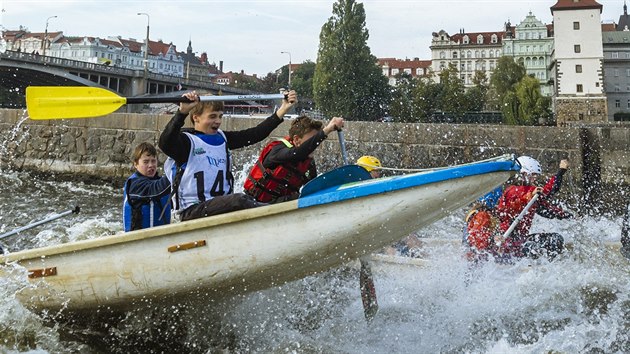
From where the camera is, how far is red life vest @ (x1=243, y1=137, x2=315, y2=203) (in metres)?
4.70

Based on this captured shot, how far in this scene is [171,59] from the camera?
143875mm

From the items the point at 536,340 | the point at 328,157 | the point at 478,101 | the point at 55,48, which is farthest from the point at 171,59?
the point at 536,340

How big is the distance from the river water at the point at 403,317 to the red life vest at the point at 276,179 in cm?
→ 80

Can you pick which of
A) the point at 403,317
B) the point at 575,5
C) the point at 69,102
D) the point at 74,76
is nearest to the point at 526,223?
the point at 403,317

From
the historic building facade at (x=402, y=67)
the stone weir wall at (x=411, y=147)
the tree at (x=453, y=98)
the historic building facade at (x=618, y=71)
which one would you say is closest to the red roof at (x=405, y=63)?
the historic building facade at (x=402, y=67)

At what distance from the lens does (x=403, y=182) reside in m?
3.76

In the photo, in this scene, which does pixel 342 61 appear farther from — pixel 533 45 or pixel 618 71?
pixel 533 45

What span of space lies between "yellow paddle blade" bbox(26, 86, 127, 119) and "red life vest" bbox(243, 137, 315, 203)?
1.48 meters

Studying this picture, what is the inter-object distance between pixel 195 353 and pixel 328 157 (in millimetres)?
8792

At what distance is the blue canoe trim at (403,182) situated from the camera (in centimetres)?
373

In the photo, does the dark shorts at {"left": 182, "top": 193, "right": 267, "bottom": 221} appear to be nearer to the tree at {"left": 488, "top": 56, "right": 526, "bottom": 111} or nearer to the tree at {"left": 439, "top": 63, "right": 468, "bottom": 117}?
the tree at {"left": 439, "top": 63, "right": 468, "bottom": 117}

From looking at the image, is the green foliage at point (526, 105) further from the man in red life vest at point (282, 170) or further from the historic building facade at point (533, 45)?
the historic building facade at point (533, 45)

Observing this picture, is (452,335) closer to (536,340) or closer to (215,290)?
(536,340)

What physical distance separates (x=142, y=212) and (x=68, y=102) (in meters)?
1.33
